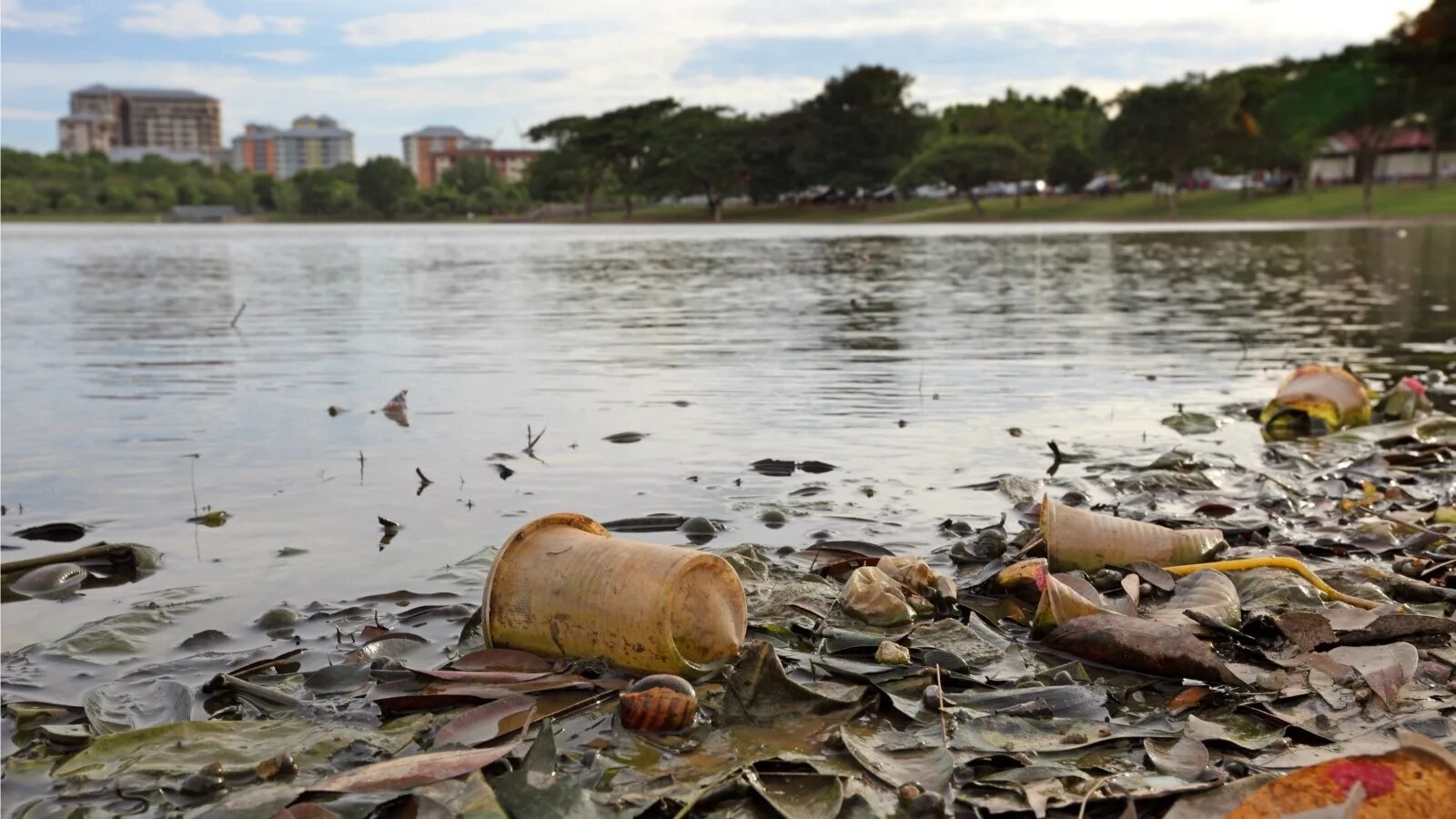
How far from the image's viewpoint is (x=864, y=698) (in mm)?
4379

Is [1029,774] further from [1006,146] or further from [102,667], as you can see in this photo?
[1006,146]

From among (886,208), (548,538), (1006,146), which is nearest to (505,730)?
(548,538)

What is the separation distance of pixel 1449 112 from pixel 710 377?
413 inches

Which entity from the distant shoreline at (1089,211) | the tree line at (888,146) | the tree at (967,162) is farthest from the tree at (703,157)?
the tree at (967,162)

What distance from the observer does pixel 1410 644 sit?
4539 mm

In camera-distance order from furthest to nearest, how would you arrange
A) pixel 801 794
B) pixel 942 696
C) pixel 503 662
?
pixel 503 662 → pixel 942 696 → pixel 801 794

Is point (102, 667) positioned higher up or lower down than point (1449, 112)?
lower down

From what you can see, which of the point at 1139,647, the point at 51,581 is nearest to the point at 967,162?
the point at 51,581

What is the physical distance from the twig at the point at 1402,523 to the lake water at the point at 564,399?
1.84m

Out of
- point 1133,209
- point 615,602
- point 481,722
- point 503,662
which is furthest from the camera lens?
point 1133,209

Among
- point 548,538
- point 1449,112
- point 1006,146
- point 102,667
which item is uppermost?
point 1006,146

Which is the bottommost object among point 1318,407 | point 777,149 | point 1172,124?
point 1318,407

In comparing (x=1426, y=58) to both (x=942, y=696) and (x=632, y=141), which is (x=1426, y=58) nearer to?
(x=942, y=696)

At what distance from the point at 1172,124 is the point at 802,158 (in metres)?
36.2
